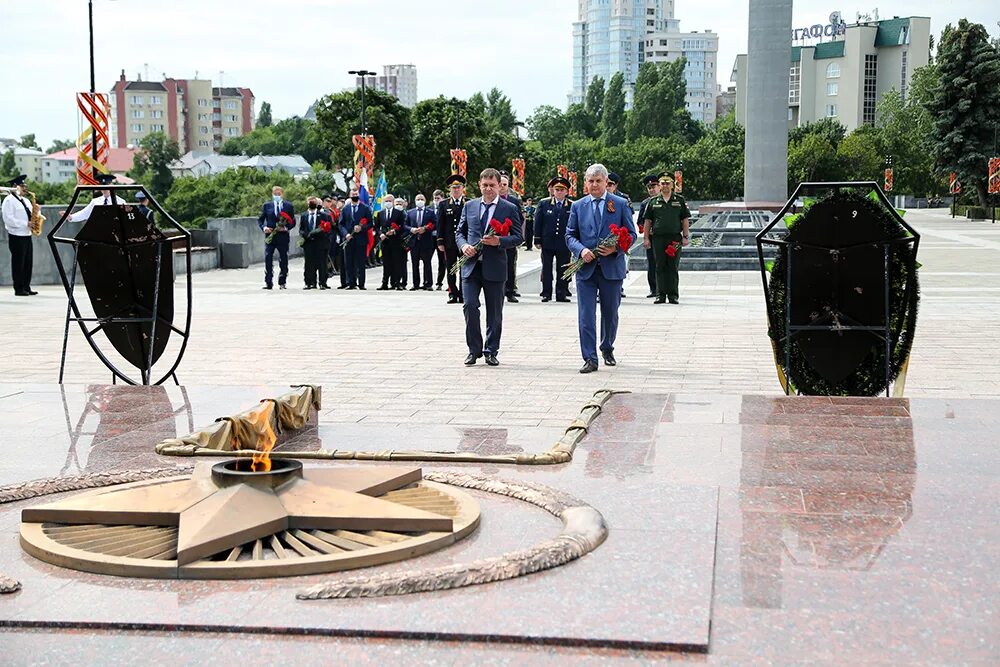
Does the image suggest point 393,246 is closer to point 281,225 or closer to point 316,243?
point 316,243

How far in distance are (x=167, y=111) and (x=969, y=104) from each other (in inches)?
6098

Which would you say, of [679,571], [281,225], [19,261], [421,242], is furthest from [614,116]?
[679,571]

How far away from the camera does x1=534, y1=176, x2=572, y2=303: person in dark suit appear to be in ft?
57.0

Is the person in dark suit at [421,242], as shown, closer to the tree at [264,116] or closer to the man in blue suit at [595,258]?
the man in blue suit at [595,258]

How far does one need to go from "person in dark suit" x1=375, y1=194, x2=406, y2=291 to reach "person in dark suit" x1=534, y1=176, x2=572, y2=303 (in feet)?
12.0

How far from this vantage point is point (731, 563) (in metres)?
3.88

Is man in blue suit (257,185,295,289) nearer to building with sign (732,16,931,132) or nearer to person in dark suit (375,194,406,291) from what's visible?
person in dark suit (375,194,406,291)

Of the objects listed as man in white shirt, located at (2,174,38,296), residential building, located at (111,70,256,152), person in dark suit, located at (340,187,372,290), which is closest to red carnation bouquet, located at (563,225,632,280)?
man in white shirt, located at (2,174,38,296)

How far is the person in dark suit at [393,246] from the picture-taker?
2052cm

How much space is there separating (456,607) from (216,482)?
131 cm

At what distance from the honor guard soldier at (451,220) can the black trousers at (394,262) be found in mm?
2021

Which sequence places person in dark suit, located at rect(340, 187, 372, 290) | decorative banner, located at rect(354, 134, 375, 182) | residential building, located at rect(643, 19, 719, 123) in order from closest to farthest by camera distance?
1. person in dark suit, located at rect(340, 187, 372, 290)
2. decorative banner, located at rect(354, 134, 375, 182)
3. residential building, located at rect(643, 19, 719, 123)

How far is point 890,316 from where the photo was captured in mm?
7445

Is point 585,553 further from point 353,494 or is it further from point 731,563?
point 353,494
